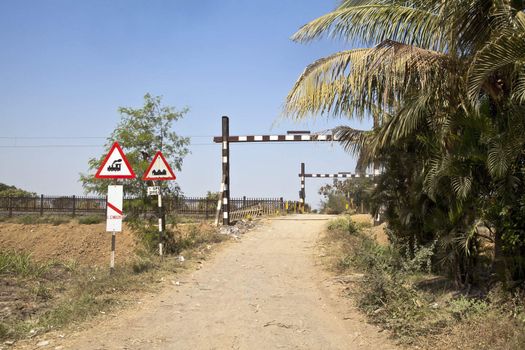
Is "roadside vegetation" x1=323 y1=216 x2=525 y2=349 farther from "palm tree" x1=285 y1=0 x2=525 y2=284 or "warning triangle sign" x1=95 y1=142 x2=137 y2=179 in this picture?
"warning triangle sign" x1=95 y1=142 x2=137 y2=179

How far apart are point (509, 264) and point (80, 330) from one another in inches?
227

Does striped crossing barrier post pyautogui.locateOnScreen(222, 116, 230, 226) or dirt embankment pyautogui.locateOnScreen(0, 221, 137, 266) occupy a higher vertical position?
striped crossing barrier post pyautogui.locateOnScreen(222, 116, 230, 226)

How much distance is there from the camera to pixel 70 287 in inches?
371

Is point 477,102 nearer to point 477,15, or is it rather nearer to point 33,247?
point 477,15

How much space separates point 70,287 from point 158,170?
13.6 feet

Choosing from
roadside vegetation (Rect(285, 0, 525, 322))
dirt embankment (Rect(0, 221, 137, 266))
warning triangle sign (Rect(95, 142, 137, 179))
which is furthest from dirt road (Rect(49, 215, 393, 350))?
dirt embankment (Rect(0, 221, 137, 266))

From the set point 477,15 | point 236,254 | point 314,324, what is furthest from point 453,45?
point 236,254

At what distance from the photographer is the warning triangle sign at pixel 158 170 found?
41.8 ft

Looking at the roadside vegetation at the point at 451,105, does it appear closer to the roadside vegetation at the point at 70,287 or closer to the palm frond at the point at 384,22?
the palm frond at the point at 384,22

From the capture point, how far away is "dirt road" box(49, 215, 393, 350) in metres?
6.27

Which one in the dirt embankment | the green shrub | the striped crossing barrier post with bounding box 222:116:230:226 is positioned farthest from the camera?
the dirt embankment

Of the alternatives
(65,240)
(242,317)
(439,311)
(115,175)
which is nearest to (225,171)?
(115,175)

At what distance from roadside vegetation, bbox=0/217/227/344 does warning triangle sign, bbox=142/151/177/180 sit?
2011mm

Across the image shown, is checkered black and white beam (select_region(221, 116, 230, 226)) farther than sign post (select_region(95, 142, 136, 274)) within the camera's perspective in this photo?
Yes
